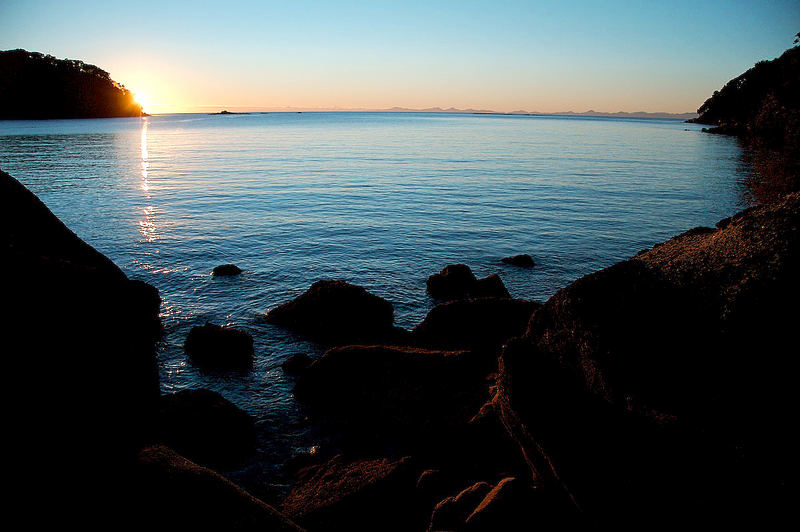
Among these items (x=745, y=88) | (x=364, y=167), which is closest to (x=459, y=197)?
(x=364, y=167)

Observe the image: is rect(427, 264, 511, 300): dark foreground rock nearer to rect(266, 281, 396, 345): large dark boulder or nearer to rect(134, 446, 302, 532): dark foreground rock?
rect(266, 281, 396, 345): large dark boulder

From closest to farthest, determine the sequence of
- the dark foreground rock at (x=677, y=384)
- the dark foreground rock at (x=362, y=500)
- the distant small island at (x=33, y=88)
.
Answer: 1. the dark foreground rock at (x=677, y=384)
2. the dark foreground rock at (x=362, y=500)
3. the distant small island at (x=33, y=88)

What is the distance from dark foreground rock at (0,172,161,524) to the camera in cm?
412

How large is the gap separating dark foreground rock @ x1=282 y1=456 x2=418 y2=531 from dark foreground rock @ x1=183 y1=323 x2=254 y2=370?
587cm

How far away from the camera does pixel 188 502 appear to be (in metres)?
4.78

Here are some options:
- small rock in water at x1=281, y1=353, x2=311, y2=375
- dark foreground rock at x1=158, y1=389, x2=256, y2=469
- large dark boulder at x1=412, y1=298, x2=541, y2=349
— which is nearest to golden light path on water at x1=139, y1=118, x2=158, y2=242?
small rock in water at x1=281, y1=353, x2=311, y2=375

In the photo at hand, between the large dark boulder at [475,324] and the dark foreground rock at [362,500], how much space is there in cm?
503

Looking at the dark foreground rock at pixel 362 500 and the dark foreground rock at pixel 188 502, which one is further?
the dark foreground rock at pixel 362 500

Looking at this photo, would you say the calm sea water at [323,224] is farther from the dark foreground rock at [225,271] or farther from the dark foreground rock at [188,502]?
the dark foreground rock at [188,502]

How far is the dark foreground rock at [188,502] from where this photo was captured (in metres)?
4.58

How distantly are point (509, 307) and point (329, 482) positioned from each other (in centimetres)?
698

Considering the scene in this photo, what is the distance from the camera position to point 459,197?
38.1 metres

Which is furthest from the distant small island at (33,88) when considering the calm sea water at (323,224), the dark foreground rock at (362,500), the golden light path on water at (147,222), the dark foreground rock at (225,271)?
the dark foreground rock at (362,500)

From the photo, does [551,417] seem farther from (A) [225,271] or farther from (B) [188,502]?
(A) [225,271]
